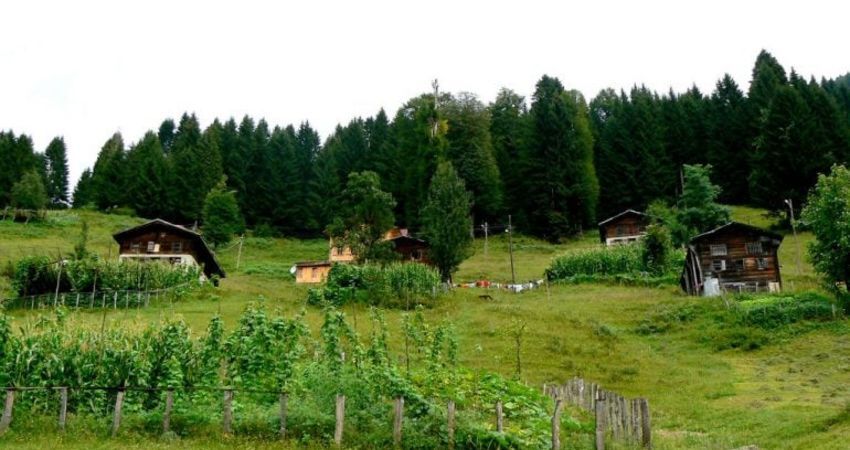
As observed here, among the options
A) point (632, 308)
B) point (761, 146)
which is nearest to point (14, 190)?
point (632, 308)

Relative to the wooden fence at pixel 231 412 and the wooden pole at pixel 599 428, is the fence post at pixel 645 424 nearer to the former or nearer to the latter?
the wooden pole at pixel 599 428

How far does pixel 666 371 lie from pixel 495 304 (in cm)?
1544

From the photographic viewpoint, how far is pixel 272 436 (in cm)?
1444

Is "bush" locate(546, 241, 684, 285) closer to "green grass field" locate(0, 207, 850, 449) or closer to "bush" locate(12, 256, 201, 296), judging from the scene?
"green grass field" locate(0, 207, 850, 449)

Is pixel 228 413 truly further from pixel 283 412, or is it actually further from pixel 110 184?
pixel 110 184

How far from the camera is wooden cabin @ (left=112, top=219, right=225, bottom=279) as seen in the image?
56.5m

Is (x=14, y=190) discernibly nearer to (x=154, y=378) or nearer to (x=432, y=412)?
(x=154, y=378)

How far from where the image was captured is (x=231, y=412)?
14.9 metres

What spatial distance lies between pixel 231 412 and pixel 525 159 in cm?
7055

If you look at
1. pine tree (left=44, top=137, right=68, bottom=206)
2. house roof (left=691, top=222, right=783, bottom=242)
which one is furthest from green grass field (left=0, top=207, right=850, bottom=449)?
pine tree (left=44, top=137, right=68, bottom=206)

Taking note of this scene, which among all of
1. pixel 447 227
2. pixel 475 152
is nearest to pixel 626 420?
pixel 447 227

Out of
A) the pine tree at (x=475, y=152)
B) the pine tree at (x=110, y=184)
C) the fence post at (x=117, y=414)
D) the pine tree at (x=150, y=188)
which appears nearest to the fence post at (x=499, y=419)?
the fence post at (x=117, y=414)

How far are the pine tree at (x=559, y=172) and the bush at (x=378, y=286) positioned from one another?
3503 centimetres

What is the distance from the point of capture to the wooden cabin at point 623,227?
70625 mm
